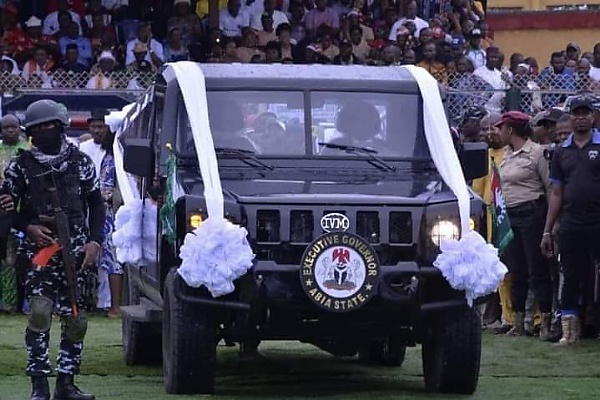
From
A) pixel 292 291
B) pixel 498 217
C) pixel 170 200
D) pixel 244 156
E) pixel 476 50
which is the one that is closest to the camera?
pixel 292 291

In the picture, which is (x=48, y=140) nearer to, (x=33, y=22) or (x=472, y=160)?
(x=472, y=160)

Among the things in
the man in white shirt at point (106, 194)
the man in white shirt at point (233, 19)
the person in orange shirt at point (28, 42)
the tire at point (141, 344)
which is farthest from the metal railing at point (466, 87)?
the tire at point (141, 344)

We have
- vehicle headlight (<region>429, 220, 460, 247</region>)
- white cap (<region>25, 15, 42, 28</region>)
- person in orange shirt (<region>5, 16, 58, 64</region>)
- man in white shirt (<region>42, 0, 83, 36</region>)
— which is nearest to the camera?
vehicle headlight (<region>429, 220, 460, 247</region>)

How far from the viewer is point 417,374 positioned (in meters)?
11.6

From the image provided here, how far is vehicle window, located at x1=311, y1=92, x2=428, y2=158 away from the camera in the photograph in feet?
34.7

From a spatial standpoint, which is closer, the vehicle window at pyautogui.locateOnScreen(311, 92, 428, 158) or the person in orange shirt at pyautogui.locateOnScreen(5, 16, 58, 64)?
the vehicle window at pyautogui.locateOnScreen(311, 92, 428, 158)

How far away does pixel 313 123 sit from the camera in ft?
34.7

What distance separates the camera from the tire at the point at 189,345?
9461 mm

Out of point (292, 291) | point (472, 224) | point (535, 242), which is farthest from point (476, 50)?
point (292, 291)

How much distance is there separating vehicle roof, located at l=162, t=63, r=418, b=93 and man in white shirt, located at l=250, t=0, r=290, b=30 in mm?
11145

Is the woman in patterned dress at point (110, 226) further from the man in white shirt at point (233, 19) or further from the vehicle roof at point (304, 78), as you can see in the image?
the man in white shirt at point (233, 19)

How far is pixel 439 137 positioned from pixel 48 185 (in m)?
2.58

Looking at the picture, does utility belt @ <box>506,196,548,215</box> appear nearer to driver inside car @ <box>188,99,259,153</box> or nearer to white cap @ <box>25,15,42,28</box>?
driver inside car @ <box>188,99,259,153</box>

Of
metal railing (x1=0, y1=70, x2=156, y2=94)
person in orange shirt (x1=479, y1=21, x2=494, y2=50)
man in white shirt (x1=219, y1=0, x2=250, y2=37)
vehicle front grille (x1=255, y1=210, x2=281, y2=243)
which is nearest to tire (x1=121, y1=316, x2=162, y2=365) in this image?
vehicle front grille (x1=255, y1=210, x2=281, y2=243)
